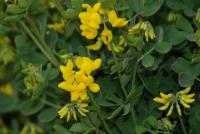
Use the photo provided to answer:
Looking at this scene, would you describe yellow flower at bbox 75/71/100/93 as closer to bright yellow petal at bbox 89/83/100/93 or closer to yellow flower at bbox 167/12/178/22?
bright yellow petal at bbox 89/83/100/93

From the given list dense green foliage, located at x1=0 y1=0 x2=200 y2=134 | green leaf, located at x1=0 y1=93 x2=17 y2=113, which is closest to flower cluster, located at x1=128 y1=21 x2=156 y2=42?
dense green foliage, located at x1=0 y1=0 x2=200 y2=134

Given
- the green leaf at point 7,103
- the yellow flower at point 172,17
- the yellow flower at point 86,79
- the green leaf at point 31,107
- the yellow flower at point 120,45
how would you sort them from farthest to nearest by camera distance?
1. the green leaf at point 7,103
2. the green leaf at point 31,107
3. the yellow flower at point 172,17
4. the yellow flower at point 120,45
5. the yellow flower at point 86,79

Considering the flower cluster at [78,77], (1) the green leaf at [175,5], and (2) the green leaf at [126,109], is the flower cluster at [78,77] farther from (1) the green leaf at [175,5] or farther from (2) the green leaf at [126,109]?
(1) the green leaf at [175,5]

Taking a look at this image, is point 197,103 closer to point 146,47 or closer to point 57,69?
point 146,47

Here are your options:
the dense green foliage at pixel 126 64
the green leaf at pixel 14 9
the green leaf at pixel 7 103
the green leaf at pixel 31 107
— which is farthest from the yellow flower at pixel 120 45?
the green leaf at pixel 7 103

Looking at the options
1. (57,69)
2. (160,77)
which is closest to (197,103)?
(160,77)

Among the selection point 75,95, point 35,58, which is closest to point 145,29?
point 75,95
